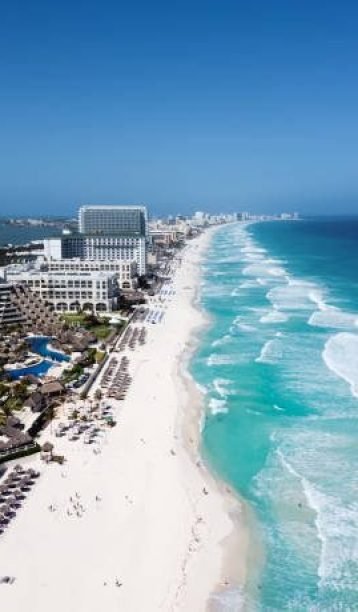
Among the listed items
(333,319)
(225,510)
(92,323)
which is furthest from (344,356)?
(225,510)

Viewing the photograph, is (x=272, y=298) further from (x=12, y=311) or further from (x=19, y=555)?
(x=19, y=555)

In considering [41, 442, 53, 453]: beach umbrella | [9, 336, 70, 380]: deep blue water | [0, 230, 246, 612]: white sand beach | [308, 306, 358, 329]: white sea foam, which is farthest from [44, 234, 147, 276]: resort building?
[41, 442, 53, 453]: beach umbrella

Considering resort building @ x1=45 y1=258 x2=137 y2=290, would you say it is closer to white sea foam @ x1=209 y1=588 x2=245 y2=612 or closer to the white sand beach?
the white sand beach

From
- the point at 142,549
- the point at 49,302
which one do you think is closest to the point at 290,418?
the point at 142,549

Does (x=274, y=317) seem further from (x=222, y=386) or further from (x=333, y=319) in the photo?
(x=222, y=386)

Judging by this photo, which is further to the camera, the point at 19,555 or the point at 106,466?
the point at 106,466
